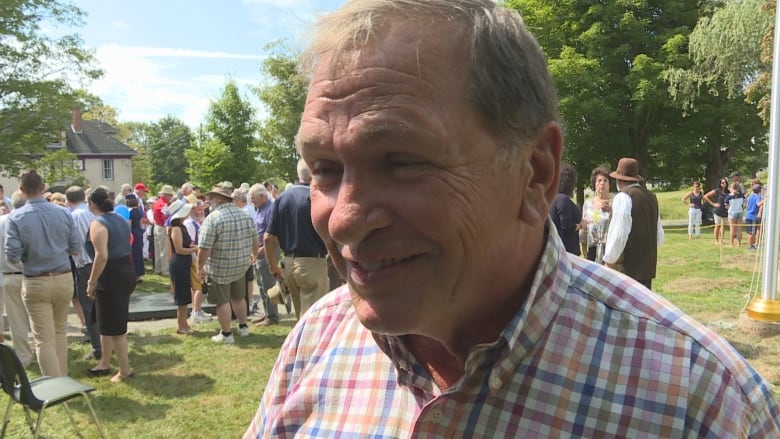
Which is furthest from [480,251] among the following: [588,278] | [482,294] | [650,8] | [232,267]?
[650,8]

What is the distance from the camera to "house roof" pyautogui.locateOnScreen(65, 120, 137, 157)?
53250 millimetres

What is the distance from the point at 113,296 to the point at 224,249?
5.11 ft

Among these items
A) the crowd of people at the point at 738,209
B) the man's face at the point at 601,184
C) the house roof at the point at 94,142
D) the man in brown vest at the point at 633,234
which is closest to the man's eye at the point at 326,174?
the man in brown vest at the point at 633,234

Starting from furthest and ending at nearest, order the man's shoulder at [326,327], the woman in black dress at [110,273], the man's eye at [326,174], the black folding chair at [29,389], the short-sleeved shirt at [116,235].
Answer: the short-sleeved shirt at [116,235] → the woman in black dress at [110,273] → the black folding chair at [29,389] → the man's shoulder at [326,327] → the man's eye at [326,174]

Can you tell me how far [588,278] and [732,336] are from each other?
6827 mm

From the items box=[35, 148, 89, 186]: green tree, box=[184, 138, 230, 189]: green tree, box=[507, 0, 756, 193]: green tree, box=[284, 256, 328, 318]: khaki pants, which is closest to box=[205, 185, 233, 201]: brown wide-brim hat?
box=[284, 256, 328, 318]: khaki pants

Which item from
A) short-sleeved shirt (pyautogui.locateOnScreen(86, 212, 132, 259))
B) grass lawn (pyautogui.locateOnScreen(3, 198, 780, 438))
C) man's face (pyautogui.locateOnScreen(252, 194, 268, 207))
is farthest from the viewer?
man's face (pyautogui.locateOnScreen(252, 194, 268, 207))

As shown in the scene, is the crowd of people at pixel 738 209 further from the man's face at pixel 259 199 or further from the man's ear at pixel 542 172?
the man's ear at pixel 542 172

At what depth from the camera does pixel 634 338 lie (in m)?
1.21

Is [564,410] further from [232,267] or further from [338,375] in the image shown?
[232,267]

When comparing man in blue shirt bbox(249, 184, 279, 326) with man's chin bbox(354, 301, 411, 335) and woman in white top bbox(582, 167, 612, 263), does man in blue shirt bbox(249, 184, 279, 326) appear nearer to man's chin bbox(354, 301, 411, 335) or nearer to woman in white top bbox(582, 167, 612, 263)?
woman in white top bbox(582, 167, 612, 263)

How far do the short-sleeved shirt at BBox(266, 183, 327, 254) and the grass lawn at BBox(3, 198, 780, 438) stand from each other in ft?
4.79

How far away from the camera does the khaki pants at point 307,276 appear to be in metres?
6.88

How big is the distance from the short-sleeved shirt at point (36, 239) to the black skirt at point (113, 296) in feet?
1.37
